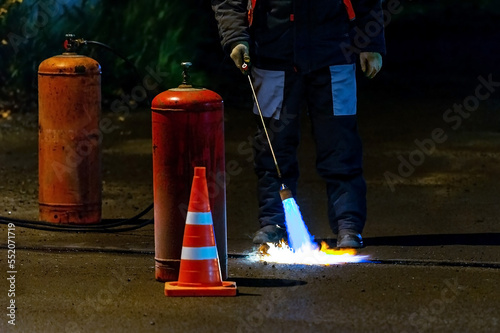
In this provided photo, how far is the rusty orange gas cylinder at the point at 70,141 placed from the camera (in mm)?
9477

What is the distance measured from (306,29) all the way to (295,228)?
1273 millimetres

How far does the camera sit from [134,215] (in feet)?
32.7

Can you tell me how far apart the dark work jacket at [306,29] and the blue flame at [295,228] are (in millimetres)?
904

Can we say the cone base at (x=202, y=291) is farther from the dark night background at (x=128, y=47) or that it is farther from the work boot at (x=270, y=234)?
the dark night background at (x=128, y=47)

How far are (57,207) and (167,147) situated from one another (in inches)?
95.7

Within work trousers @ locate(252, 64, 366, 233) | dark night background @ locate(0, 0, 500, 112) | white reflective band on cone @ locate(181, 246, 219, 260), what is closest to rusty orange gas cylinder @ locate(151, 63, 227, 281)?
white reflective band on cone @ locate(181, 246, 219, 260)

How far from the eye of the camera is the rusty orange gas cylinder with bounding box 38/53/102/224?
9477mm

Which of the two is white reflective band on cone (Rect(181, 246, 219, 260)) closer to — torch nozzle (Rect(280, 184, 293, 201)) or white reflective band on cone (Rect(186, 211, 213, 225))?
white reflective band on cone (Rect(186, 211, 213, 225))

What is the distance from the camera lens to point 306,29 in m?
8.42

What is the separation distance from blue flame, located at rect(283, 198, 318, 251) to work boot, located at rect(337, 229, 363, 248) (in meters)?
0.19

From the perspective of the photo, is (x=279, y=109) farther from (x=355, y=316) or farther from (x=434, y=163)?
(x=434, y=163)

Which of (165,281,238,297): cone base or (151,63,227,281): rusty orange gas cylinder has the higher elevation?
(151,63,227,281): rusty orange gas cylinder

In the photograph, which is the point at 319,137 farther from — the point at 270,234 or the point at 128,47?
the point at 128,47

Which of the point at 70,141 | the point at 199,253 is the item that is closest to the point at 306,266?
the point at 199,253
